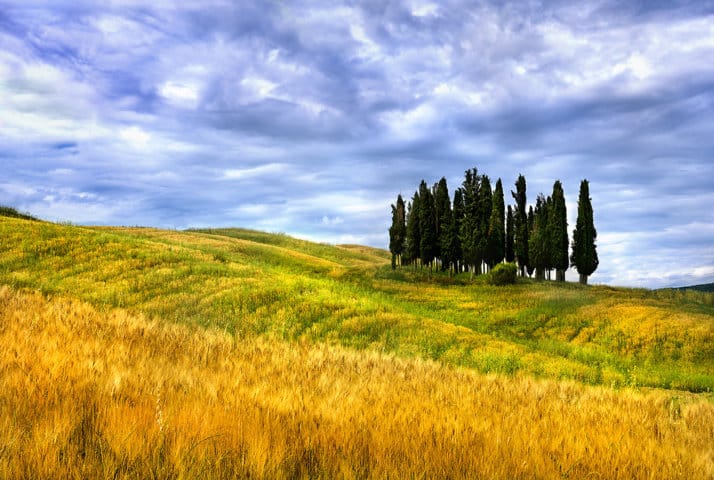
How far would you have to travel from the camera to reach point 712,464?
3.98 m

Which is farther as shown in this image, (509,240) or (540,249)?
(509,240)

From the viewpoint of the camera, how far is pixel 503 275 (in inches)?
2023

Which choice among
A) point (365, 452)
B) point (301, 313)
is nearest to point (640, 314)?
point (301, 313)

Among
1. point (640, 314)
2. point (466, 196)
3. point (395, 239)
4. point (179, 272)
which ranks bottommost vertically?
point (640, 314)

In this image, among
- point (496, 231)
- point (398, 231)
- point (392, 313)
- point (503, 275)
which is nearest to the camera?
point (392, 313)

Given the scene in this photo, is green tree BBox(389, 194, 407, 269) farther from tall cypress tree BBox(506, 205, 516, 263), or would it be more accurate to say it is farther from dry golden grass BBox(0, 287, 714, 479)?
dry golden grass BBox(0, 287, 714, 479)

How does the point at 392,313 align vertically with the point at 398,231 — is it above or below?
below

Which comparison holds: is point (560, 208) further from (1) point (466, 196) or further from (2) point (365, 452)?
(2) point (365, 452)

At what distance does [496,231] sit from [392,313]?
38596 millimetres

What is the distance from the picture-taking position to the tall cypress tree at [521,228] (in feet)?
216

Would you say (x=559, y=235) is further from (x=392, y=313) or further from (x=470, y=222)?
(x=392, y=313)

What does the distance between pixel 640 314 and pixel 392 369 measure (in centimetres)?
2888

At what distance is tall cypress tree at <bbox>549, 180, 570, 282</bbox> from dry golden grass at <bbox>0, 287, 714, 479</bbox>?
5778cm

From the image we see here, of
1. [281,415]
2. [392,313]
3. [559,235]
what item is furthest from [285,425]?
[559,235]
